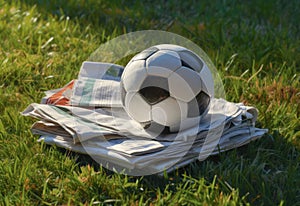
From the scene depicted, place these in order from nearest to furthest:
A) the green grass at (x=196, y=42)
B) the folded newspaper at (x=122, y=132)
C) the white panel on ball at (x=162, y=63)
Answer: the green grass at (x=196, y=42)
the folded newspaper at (x=122, y=132)
the white panel on ball at (x=162, y=63)

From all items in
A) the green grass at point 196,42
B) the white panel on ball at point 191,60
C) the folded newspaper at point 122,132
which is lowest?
the green grass at point 196,42

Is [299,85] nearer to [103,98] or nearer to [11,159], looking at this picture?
[103,98]

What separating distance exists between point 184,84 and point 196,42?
1.23 metres

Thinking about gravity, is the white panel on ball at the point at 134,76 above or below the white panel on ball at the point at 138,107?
above

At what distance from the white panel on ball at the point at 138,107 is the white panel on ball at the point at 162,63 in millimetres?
120

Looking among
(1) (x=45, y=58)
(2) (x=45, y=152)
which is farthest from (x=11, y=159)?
(1) (x=45, y=58)

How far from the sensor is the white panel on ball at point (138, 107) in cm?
260

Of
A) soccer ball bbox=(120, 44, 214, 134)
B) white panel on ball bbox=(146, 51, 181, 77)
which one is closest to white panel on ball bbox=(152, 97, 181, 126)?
soccer ball bbox=(120, 44, 214, 134)

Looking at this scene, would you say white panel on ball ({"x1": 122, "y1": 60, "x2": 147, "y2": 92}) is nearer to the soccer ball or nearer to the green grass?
the soccer ball

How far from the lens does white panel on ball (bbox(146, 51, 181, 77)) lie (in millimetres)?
2578

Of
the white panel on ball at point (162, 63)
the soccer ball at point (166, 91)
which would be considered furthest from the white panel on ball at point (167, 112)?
the white panel on ball at point (162, 63)

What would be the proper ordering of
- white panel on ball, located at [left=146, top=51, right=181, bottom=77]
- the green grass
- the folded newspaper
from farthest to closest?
1. white panel on ball, located at [left=146, top=51, right=181, bottom=77]
2. the folded newspaper
3. the green grass

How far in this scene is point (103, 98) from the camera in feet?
9.61

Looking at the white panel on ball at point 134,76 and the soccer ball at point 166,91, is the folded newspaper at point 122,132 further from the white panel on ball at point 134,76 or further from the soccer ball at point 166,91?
the white panel on ball at point 134,76
